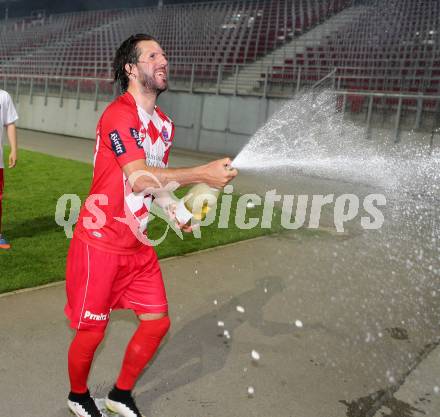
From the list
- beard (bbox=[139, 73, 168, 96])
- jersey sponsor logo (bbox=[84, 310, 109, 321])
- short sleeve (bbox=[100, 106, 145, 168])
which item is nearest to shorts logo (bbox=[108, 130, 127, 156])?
short sleeve (bbox=[100, 106, 145, 168])

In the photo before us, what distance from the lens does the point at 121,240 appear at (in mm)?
2480

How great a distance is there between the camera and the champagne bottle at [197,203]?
2580mm

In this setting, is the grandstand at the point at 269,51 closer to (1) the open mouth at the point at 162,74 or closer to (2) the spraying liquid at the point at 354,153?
(2) the spraying liquid at the point at 354,153

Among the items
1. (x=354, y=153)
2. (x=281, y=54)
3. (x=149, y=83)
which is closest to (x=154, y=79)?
(x=149, y=83)

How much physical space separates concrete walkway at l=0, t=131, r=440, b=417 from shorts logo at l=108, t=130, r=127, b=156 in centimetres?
141

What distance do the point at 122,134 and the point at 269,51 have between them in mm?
19588

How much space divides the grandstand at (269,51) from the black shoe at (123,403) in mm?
12018

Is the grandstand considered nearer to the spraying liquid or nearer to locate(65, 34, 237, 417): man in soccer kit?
the spraying liquid

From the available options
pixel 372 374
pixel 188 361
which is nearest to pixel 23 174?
pixel 188 361

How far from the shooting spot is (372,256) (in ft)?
20.2

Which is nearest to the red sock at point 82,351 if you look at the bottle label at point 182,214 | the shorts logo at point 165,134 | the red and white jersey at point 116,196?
the red and white jersey at point 116,196

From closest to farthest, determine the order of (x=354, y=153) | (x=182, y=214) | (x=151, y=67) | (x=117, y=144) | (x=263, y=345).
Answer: (x=117, y=144) < (x=151, y=67) < (x=182, y=214) < (x=263, y=345) < (x=354, y=153)

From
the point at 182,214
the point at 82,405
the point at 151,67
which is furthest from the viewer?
the point at 182,214

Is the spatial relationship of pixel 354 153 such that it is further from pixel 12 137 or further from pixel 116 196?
pixel 116 196
